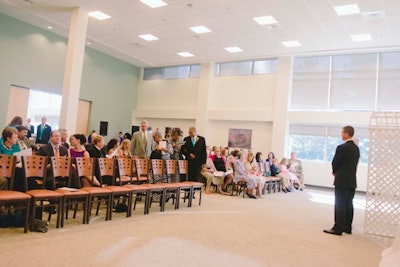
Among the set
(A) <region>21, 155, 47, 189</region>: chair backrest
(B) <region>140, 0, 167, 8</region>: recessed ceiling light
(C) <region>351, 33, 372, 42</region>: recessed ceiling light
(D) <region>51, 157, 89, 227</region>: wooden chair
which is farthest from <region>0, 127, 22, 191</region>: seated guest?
(C) <region>351, 33, 372, 42</region>: recessed ceiling light

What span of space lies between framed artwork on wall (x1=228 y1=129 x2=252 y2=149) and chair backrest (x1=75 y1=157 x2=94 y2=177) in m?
9.31

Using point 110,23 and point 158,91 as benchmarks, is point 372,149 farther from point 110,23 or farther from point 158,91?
point 158,91

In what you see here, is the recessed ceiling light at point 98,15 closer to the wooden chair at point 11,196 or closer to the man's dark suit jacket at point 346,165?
the wooden chair at point 11,196

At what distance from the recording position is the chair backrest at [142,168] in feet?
17.9

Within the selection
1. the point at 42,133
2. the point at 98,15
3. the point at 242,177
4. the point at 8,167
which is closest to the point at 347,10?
the point at 242,177

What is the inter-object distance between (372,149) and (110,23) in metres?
8.57

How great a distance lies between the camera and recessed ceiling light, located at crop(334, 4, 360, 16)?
786 centimetres

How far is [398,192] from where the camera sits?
15.6 ft

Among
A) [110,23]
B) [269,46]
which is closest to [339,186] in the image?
[269,46]

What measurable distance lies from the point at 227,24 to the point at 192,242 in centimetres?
747

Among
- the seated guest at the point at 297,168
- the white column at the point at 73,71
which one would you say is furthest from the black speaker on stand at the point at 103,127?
the seated guest at the point at 297,168

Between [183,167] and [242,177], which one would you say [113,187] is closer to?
[183,167]

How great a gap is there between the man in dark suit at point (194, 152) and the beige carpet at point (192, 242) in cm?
114

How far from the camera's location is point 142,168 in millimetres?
5578
